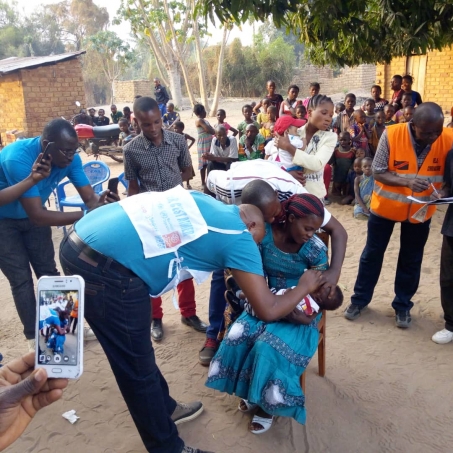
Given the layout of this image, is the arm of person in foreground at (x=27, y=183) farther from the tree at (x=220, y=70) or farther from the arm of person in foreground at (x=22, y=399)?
the tree at (x=220, y=70)

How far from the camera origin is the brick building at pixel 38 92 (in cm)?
1331

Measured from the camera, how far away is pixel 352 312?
3551 mm

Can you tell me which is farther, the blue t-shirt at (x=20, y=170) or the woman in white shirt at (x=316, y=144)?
the woman in white shirt at (x=316, y=144)

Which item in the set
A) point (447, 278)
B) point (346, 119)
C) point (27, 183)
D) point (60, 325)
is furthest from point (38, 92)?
point (60, 325)

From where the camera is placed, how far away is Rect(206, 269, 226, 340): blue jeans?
3020 mm

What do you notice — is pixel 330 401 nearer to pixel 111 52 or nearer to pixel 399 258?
pixel 399 258

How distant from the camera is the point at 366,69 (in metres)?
21.3

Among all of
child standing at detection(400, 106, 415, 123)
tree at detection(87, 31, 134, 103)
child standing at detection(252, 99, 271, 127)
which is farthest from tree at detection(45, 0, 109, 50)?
child standing at detection(400, 106, 415, 123)

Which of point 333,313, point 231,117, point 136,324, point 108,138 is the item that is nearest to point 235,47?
point 231,117

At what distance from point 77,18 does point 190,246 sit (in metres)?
41.6

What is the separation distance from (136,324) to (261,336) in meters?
0.76

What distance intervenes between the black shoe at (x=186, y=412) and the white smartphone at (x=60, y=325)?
1151mm

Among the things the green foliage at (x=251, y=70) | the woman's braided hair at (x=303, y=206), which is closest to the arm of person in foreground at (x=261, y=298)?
the woman's braided hair at (x=303, y=206)

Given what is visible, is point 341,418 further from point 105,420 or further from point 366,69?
point 366,69
